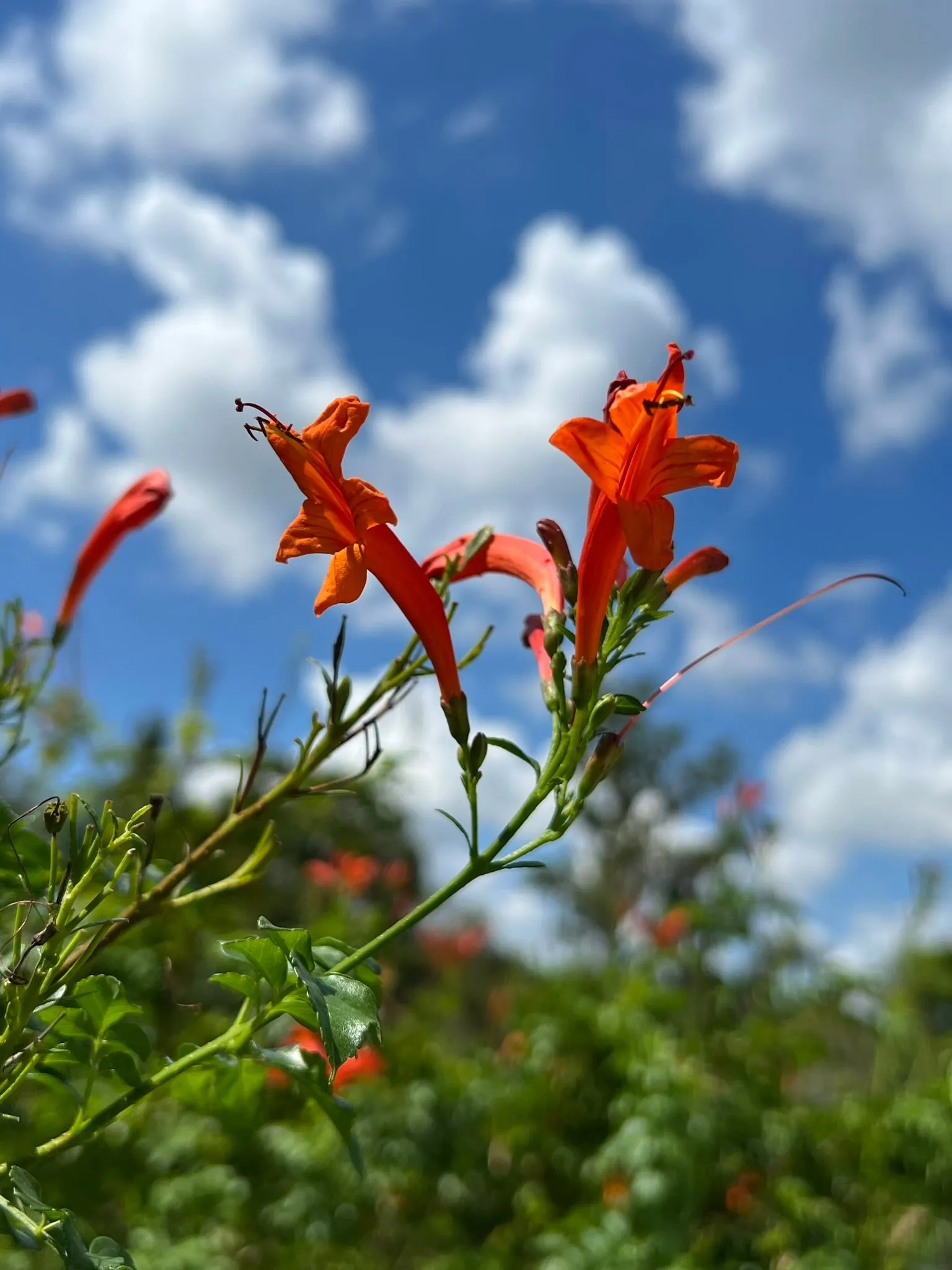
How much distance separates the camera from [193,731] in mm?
3887

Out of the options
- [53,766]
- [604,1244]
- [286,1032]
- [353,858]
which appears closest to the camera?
[286,1032]

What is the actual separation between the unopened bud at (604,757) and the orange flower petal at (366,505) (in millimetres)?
384

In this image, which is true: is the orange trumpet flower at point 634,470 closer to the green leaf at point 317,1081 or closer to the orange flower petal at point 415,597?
the orange flower petal at point 415,597

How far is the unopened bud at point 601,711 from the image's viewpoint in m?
1.16

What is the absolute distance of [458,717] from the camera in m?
1.27

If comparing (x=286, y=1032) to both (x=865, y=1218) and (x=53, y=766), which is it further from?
(x=865, y=1218)

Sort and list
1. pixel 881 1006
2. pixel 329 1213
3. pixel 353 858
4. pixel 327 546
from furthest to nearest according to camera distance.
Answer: pixel 353 858, pixel 881 1006, pixel 329 1213, pixel 327 546

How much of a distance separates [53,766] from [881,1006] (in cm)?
433

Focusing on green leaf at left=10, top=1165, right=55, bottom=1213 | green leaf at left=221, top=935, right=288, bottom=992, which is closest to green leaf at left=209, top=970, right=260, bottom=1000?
green leaf at left=221, top=935, right=288, bottom=992

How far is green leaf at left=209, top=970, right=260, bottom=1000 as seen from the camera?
1068 millimetres

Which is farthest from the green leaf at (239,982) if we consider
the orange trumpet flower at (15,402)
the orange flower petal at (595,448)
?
the orange trumpet flower at (15,402)

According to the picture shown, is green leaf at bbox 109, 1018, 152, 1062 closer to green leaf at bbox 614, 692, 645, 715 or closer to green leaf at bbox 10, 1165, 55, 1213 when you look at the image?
green leaf at bbox 10, 1165, 55, 1213

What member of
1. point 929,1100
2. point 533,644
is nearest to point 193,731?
point 533,644

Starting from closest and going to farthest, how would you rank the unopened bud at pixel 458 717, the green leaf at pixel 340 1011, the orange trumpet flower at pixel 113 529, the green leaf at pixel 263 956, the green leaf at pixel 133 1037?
1. the green leaf at pixel 340 1011
2. the green leaf at pixel 263 956
3. the green leaf at pixel 133 1037
4. the unopened bud at pixel 458 717
5. the orange trumpet flower at pixel 113 529
